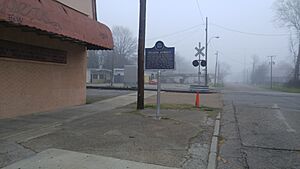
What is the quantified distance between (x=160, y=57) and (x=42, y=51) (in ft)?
16.4

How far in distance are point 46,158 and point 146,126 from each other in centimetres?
406

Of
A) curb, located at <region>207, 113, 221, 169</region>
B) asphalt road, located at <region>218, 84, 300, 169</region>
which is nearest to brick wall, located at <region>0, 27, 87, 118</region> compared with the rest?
curb, located at <region>207, 113, 221, 169</region>

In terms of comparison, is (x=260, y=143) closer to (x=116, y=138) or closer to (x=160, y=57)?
(x=116, y=138)

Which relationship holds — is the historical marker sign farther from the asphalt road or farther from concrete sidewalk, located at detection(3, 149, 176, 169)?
concrete sidewalk, located at detection(3, 149, 176, 169)

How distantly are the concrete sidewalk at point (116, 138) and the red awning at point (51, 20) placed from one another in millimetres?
2964

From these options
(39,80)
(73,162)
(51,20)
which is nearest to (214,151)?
(73,162)

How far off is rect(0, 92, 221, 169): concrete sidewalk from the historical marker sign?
6.20ft

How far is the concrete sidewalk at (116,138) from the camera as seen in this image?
629cm

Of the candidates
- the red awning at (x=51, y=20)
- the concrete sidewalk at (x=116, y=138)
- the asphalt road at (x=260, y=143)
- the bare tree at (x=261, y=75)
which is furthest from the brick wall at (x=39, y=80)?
the bare tree at (x=261, y=75)

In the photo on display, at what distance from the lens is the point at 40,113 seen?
12.5m

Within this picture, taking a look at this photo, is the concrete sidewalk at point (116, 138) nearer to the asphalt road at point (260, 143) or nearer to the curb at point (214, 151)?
the curb at point (214, 151)

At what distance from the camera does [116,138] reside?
779 cm

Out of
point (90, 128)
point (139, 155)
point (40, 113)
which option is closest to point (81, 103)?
point (40, 113)

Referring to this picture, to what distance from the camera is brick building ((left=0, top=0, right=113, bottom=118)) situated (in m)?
9.58
